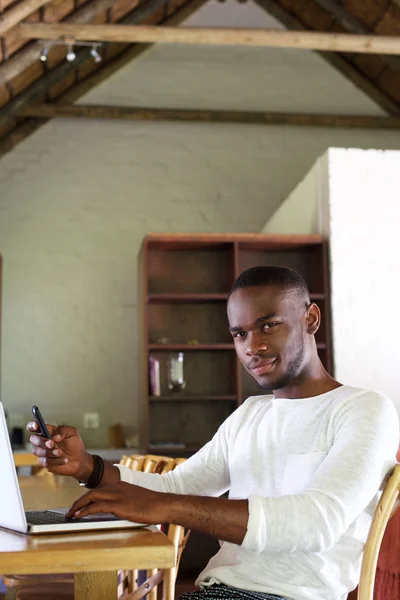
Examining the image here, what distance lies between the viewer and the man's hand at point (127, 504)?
1154 mm

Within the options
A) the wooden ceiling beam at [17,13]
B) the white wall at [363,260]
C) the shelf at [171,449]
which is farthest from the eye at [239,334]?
the wooden ceiling beam at [17,13]

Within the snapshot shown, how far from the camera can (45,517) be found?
1.41m

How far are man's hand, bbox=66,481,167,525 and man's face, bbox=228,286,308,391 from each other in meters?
0.45

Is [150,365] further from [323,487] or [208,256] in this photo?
[323,487]

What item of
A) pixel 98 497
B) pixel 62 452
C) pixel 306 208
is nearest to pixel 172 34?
pixel 306 208

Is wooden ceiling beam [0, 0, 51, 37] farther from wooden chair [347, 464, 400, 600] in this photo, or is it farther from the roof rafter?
wooden chair [347, 464, 400, 600]

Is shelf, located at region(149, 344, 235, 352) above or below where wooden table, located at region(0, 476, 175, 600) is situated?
above

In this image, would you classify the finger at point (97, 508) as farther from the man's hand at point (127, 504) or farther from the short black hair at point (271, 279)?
the short black hair at point (271, 279)

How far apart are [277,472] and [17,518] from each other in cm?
50

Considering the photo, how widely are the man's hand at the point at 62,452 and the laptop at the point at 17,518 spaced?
0.10m

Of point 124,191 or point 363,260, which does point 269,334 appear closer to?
point 363,260

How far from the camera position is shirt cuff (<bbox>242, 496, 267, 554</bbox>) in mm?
1167

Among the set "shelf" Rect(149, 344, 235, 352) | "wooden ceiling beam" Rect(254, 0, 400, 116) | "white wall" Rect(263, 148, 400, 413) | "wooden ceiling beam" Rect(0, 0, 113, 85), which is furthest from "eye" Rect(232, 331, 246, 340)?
"wooden ceiling beam" Rect(254, 0, 400, 116)

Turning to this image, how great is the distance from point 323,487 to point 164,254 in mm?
4021
